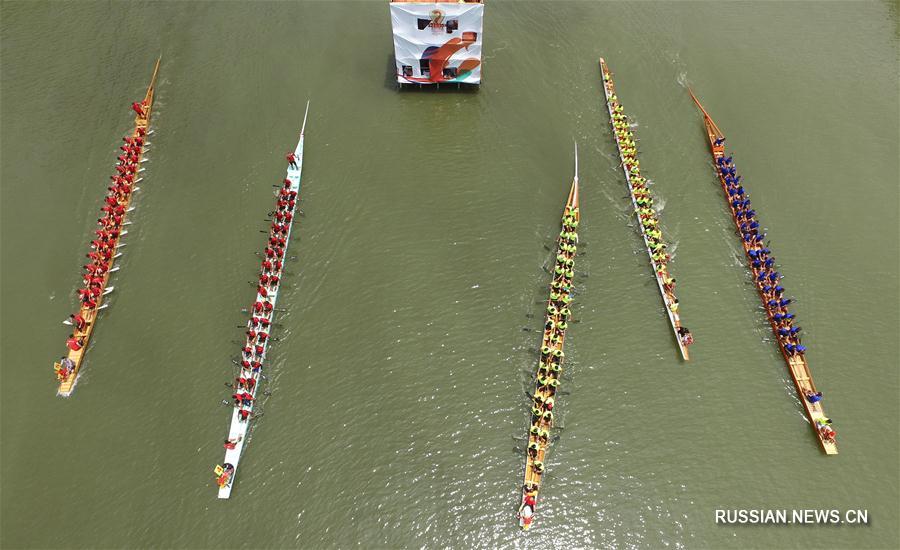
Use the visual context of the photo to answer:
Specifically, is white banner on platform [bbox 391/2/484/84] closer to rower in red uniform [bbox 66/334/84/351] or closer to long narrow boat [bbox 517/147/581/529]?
long narrow boat [bbox 517/147/581/529]

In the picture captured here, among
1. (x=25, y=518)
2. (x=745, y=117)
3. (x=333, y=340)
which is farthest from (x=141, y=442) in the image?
(x=745, y=117)

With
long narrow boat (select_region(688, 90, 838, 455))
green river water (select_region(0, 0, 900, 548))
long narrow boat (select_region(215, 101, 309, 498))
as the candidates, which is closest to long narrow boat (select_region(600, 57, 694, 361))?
green river water (select_region(0, 0, 900, 548))

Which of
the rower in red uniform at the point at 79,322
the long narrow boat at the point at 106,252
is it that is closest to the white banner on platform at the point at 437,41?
the long narrow boat at the point at 106,252

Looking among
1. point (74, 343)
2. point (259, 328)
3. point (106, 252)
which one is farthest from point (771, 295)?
point (106, 252)

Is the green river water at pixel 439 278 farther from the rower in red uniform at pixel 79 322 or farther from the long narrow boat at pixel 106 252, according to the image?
the rower in red uniform at pixel 79 322

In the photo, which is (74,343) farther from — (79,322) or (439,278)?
(439,278)
